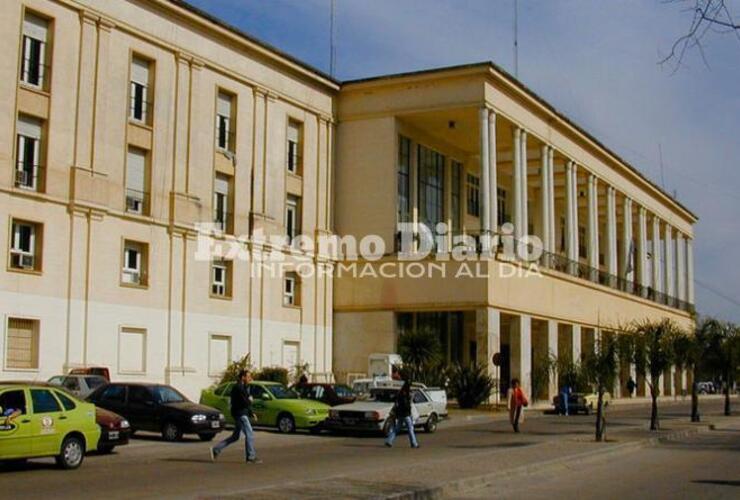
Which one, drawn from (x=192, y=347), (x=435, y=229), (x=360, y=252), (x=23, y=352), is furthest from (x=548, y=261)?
(x=23, y=352)

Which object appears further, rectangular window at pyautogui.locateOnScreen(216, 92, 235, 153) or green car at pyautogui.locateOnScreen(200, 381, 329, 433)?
rectangular window at pyautogui.locateOnScreen(216, 92, 235, 153)

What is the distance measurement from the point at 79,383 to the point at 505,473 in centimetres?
1607

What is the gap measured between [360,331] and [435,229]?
851 centimetres

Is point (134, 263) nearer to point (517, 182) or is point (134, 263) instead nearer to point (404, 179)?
point (404, 179)

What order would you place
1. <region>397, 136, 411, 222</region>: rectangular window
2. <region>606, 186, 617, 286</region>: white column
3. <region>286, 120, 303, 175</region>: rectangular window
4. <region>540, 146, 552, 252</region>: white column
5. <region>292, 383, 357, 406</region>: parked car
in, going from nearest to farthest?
<region>292, 383, 357, 406</region>: parked car, <region>286, 120, 303, 175</region>: rectangular window, <region>397, 136, 411, 222</region>: rectangular window, <region>540, 146, 552, 252</region>: white column, <region>606, 186, 617, 286</region>: white column

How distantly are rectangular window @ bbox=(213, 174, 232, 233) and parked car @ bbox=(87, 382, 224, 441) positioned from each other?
1569 centimetres

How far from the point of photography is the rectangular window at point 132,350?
36812 mm

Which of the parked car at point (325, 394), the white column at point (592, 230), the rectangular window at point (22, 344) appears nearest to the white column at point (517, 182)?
the white column at point (592, 230)

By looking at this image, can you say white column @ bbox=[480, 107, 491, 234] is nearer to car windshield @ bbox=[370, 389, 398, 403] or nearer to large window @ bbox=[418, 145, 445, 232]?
large window @ bbox=[418, 145, 445, 232]

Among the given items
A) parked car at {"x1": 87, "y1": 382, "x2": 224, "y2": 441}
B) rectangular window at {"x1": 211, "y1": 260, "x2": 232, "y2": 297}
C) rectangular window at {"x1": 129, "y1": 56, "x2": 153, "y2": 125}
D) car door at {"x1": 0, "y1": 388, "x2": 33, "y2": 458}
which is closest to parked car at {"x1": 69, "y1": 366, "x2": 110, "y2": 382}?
parked car at {"x1": 87, "y1": 382, "x2": 224, "y2": 441}

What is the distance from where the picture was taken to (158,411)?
26.7 meters

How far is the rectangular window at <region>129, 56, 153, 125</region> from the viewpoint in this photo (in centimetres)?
3862

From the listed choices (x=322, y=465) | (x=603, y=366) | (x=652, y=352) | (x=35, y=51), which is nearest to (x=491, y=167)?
(x=652, y=352)

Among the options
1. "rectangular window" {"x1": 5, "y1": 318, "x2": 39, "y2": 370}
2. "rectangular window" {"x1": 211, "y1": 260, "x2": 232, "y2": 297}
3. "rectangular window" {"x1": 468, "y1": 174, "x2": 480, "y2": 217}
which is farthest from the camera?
"rectangular window" {"x1": 468, "y1": 174, "x2": 480, "y2": 217}
